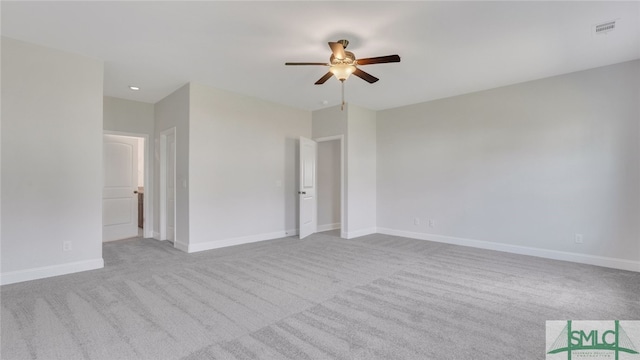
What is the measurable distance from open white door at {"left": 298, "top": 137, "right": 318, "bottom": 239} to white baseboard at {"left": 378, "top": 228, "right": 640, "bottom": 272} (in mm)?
1831

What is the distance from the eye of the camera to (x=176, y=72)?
429 centimetres

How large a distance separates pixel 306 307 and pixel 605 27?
13.2 ft

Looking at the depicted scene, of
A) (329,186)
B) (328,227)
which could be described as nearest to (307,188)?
(329,186)

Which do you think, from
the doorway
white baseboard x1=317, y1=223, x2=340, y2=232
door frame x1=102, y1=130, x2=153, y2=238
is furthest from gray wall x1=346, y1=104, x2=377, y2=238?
door frame x1=102, y1=130, x2=153, y2=238

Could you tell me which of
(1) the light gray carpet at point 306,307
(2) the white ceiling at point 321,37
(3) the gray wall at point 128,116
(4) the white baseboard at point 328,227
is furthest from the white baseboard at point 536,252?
(3) the gray wall at point 128,116

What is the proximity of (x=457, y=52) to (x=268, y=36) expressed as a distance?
2255mm

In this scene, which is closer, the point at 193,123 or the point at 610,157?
the point at 610,157

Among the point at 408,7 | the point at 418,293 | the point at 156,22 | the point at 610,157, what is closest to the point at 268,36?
the point at 156,22

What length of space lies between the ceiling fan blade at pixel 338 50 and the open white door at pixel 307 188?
9.73 ft

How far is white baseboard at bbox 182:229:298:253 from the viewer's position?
15.6ft

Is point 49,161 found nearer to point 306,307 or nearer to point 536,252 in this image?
point 306,307

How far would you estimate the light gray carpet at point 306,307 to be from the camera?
2.07 metres

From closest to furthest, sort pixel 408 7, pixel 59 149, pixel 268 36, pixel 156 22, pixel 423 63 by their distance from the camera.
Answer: pixel 408 7, pixel 156 22, pixel 268 36, pixel 59 149, pixel 423 63

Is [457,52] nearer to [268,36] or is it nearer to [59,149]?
[268,36]
